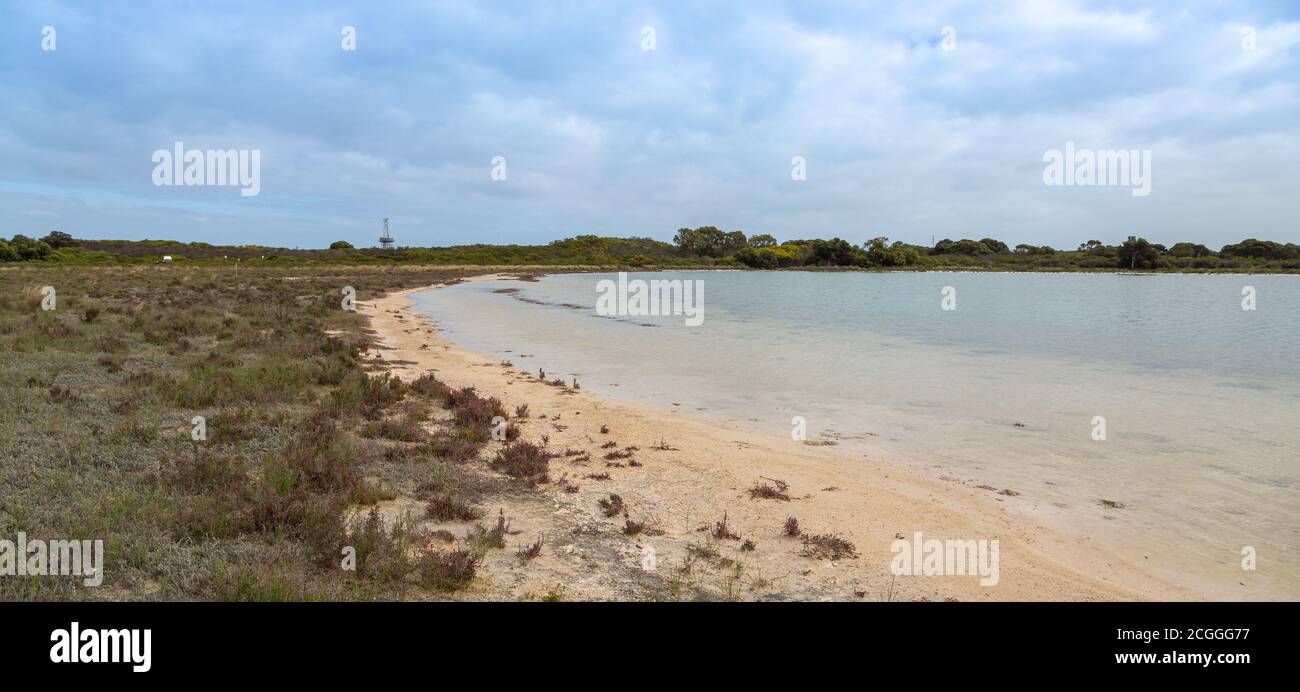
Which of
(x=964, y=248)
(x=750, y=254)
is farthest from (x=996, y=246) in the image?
(x=750, y=254)

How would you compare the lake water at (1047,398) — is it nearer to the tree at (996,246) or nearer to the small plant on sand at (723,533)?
the small plant on sand at (723,533)

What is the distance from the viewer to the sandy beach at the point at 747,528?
5590 mm

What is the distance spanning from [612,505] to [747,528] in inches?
60.9

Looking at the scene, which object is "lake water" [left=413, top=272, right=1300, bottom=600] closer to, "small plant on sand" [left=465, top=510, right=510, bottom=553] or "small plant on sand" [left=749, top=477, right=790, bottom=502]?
"small plant on sand" [left=749, top=477, right=790, bottom=502]

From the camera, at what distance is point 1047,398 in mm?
15195

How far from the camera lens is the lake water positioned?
771 cm

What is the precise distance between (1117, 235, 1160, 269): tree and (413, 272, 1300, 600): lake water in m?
104

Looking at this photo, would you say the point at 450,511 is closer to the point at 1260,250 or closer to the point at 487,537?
the point at 487,537

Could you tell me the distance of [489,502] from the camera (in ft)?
24.6

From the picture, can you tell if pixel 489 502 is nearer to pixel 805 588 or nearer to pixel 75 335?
pixel 805 588
